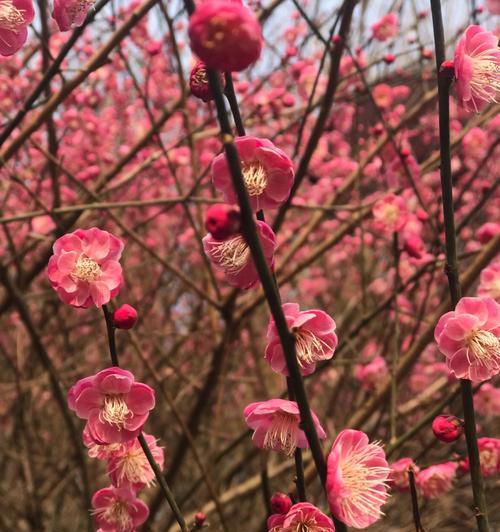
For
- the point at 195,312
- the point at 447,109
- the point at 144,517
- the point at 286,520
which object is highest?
the point at 447,109

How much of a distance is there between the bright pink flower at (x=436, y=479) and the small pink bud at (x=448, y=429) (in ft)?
1.79

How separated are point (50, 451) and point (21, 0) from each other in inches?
153

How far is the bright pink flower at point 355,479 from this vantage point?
0.87 m

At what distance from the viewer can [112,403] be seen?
3.62 ft

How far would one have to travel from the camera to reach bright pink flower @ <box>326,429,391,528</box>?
34.2 inches

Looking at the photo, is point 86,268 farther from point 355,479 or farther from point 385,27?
point 385,27

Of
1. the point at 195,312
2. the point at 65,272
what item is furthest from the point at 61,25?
the point at 195,312

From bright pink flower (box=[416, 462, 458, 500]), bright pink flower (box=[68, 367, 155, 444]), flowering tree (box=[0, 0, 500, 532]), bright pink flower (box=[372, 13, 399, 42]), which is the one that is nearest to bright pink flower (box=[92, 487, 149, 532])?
flowering tree (box=[0, 0, 500, 532])

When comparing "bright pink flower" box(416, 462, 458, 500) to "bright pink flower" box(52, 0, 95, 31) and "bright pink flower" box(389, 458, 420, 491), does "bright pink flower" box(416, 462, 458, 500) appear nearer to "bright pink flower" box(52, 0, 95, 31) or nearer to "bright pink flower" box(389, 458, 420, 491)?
"bright pink flower" box(389, 458, 420, 491)

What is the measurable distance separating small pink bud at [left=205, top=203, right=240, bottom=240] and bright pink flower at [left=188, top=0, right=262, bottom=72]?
0.17 m

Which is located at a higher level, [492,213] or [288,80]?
[288,80]

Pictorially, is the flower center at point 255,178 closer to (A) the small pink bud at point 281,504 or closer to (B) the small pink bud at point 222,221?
(B) the small pink bud at point 222,221

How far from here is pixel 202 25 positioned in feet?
2.31

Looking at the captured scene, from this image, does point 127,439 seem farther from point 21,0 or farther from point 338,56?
point 338,56
